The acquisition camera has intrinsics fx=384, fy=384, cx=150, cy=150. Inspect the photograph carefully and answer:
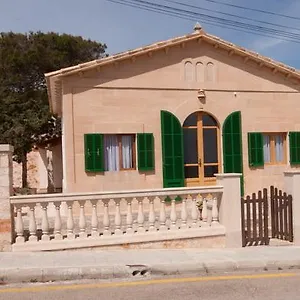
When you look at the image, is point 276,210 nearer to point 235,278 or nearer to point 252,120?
point 235,278

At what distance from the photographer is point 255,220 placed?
7.74 meters

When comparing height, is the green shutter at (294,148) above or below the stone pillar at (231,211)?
above

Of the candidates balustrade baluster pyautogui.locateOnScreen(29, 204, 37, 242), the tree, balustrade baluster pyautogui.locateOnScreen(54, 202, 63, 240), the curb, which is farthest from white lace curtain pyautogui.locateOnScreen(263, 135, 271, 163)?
the tree

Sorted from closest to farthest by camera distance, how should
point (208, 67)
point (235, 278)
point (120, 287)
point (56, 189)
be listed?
1. point (120, 287)
2. point (235, 278)
3. point (208, 67)
4. point (56, 189)

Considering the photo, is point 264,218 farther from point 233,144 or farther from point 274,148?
point 274,148

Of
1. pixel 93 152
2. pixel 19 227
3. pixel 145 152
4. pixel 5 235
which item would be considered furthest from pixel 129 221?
pixel 145 152

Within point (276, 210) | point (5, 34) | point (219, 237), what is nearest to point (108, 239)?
point (219, 237)

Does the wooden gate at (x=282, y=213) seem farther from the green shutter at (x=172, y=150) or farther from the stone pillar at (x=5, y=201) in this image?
the stone pillar at (x=5, y=201)

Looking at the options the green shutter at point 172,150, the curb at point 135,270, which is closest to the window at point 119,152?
the green shutter at point 172,150

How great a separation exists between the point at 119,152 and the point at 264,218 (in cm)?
531

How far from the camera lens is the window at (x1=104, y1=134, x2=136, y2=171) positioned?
11.7 m

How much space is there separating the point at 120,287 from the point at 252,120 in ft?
29.7

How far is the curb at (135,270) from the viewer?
220 inches

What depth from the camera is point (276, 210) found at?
26.3 ft
